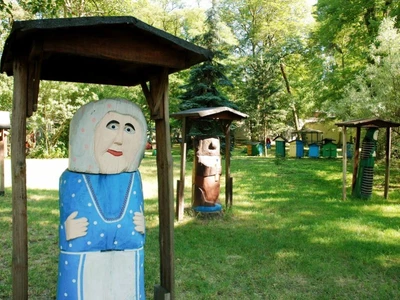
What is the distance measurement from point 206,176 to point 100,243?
449cm

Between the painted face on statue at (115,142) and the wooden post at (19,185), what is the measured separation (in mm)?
569

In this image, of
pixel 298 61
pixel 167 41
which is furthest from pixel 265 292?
pixel 298 61

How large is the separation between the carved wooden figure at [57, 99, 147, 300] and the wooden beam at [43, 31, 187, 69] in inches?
16.3

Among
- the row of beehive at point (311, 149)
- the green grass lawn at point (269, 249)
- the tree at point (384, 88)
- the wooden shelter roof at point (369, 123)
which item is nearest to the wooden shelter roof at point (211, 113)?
the green grass lawn at point (269, 249)

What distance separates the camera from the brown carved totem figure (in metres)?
7.42

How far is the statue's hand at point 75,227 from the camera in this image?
9.83ft

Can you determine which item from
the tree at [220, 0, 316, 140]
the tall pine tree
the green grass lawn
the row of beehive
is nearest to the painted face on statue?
the green grass lawn

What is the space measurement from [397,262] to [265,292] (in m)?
2.18

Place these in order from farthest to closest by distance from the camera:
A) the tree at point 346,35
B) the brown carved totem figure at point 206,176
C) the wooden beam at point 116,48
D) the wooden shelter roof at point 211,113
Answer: the tree at point 346,35
the brown carved totem figure at point 206,176
the wooden shelter roof at point 211,113
the wooden beam at point 116,48

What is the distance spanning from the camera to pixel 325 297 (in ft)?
13.4

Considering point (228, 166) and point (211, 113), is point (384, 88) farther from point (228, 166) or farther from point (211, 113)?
point (211, 113)

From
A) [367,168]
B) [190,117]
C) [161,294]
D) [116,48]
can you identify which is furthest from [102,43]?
[367,168]

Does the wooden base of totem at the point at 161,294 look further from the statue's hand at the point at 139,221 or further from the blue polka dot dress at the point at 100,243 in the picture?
the statue's hand at the point at 139,221

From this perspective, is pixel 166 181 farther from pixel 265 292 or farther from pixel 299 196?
pixel 299 196
